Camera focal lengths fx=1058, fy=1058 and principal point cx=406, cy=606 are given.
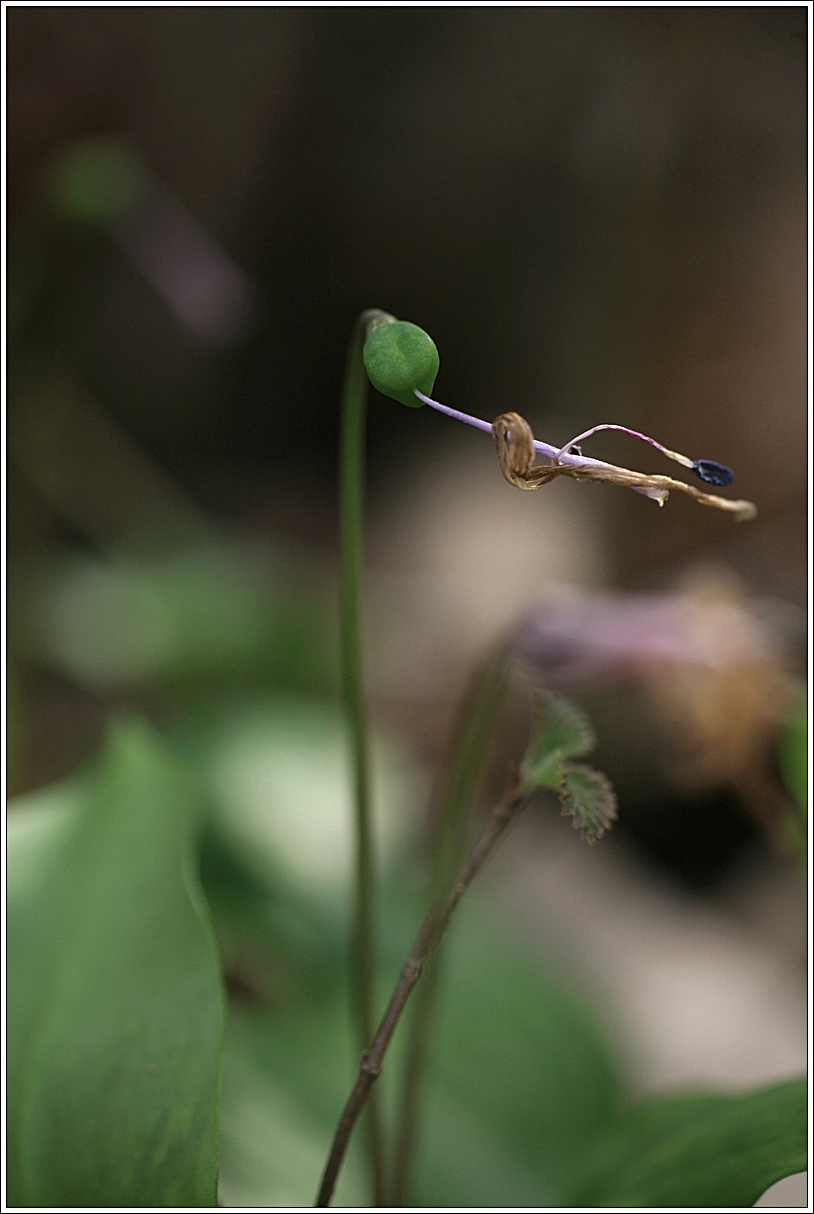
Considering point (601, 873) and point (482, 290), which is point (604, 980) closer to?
point (601, 873)

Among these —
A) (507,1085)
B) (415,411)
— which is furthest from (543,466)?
(415,411)

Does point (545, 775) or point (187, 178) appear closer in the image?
point (545, 775)

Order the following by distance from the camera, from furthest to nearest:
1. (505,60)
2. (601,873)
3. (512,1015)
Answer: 1. (505,60)
2. (601,873)
3. (512,1015)

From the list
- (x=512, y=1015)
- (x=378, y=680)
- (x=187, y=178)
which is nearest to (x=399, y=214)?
(x=187, y=178)

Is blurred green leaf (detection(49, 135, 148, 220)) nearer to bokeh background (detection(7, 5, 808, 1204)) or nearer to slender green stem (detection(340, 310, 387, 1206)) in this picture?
bokeh background (detection(7, 5, 808, 1204))

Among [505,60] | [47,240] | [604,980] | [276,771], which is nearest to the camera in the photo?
[47,240]

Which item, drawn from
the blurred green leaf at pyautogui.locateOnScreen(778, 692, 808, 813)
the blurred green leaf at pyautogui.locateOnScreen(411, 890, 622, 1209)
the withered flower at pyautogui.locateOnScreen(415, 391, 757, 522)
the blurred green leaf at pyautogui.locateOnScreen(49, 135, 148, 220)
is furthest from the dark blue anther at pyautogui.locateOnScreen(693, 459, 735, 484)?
the blurred green leaf at pyautogui.locateOnScreen(49, 135, 148, 220)

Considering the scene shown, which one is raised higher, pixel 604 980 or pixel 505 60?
pixel 505 60

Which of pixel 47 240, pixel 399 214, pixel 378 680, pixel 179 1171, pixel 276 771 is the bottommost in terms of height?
pixel 378 680

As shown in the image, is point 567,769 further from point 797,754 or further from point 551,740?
point 797,754
